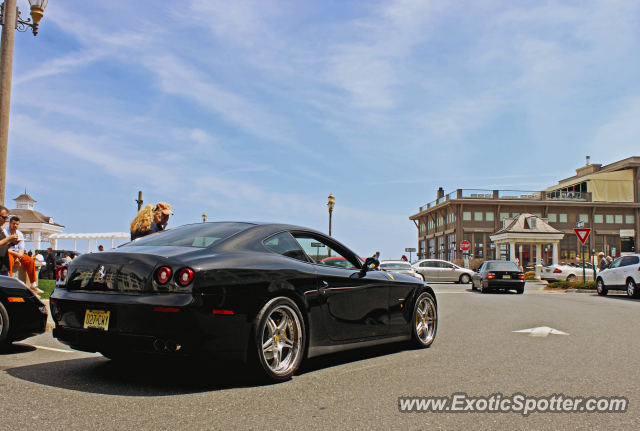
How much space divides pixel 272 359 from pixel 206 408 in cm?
94

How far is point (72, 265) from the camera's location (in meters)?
4.49

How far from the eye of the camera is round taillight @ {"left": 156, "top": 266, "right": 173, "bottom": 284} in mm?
4031

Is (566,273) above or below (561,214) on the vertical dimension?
below

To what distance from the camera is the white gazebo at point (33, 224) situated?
45719 millimetres

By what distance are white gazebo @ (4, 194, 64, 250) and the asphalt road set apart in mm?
43962

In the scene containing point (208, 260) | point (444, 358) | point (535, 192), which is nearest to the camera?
point (208, 260)

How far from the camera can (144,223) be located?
7.09 metres

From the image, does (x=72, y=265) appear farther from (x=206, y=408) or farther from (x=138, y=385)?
(x=206, y=408)

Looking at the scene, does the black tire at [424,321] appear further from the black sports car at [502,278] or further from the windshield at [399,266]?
the windshield at [399,266]

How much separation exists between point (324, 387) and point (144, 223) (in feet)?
12.6

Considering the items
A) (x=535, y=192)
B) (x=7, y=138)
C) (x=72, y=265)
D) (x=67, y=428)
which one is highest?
(x=535, y=192)

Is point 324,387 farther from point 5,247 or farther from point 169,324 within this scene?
point 5,247

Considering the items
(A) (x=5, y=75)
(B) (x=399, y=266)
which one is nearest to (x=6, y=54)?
(A) (x=5, y=75)

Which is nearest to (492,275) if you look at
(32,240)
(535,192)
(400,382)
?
(400,382)
